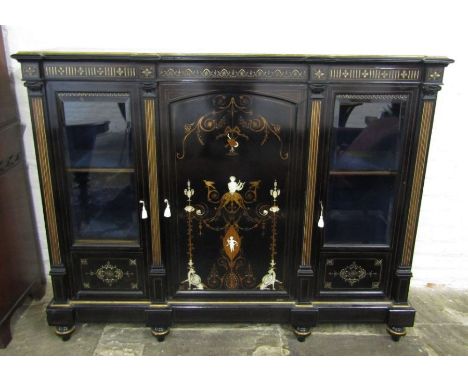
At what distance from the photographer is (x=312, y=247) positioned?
2410mm

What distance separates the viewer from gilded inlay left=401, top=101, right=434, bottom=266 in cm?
218

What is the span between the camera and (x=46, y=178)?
2.25 m

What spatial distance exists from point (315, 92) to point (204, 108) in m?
0.56

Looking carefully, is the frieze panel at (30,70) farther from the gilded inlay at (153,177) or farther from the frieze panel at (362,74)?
the frieze panel at (362,74)

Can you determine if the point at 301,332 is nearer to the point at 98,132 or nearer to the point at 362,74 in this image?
the point at 362,74

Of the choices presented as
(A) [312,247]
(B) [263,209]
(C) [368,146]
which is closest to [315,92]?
(C) [368,146]

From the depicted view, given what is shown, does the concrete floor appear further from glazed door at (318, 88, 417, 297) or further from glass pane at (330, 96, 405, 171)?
glass pane at (330, 96, 405, 171)

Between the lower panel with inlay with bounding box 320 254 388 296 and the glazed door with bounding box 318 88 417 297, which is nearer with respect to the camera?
the glazed door with bounding box 318 88 417 297

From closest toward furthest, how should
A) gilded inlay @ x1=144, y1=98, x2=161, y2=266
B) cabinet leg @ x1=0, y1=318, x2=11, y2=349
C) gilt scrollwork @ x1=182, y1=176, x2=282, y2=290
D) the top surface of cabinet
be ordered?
the top surface of cabinet < gilded inlay @ x1=144, y1=98, x2=161, y2=266 < gilt scrollwork @ x1=182, y1=176, x2=282, y2=290 < cabinet leg @ x1=0, y1=318, x2=11, y2=349

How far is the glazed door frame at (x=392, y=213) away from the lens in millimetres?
2158

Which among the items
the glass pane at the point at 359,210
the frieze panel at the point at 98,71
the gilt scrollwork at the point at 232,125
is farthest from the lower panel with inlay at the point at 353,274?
the frieze panel at the point at 98,71

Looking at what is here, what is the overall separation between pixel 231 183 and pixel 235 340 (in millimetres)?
949

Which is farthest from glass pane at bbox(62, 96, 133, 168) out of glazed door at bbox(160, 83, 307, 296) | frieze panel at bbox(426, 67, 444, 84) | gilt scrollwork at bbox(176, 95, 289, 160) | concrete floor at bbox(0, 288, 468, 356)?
frieze panel at bbox(426, 67, 444, 84)

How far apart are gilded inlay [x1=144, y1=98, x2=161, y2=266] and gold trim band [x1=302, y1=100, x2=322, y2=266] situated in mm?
802
